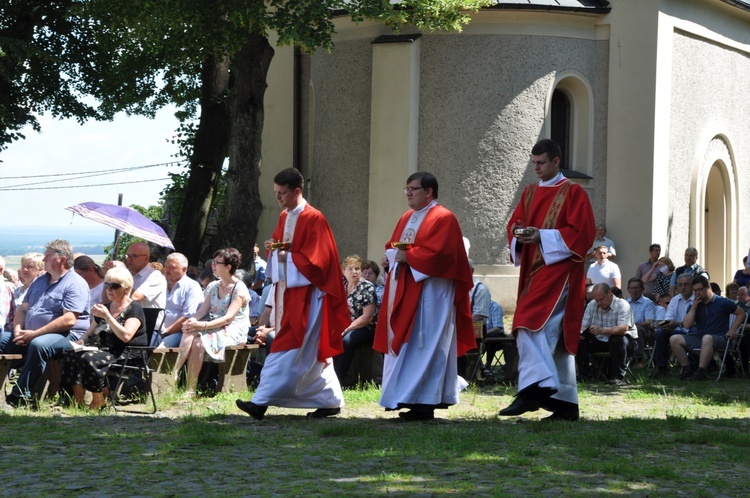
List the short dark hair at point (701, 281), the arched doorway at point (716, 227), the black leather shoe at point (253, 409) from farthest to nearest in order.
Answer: the arched doorway at point (716, 227) < the short dark hair at point (701, 281) < the black leather shoe at point (253, 409)

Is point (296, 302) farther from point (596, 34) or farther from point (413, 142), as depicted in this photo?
point (596, 34)

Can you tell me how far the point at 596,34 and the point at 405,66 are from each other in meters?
3.80

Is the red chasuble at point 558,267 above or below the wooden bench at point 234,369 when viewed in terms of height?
above

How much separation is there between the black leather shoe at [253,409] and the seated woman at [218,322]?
187 cm

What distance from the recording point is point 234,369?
1148 cm

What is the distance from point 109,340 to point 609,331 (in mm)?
5701

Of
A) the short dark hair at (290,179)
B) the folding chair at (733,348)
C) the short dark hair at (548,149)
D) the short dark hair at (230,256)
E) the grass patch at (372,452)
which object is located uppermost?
the short dark hair at (548,149)

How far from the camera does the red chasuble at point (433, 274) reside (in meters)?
9.40

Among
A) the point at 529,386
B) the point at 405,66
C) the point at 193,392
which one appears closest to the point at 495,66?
the point at 405,66

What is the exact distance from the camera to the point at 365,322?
11.8 m

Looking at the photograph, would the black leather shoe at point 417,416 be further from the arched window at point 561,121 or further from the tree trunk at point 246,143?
the arched window at point 561,121

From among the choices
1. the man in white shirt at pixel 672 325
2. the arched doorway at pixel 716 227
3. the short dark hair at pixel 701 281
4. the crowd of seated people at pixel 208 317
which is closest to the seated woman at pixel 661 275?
the crowd of seated people at pixel 208 317

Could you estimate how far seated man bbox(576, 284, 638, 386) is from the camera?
13.0 meters

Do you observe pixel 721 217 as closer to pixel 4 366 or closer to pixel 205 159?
pixel 205 159
